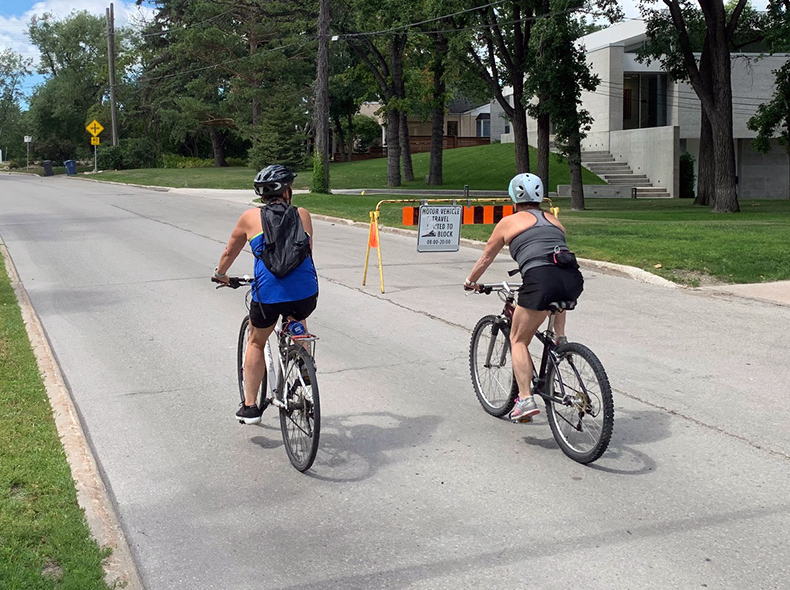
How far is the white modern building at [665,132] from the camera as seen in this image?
42.8 m

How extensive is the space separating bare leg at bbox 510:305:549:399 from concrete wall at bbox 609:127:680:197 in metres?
37.5

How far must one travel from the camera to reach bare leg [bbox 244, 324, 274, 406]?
6195mm

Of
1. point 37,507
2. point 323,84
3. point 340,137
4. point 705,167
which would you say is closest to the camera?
point 37,507

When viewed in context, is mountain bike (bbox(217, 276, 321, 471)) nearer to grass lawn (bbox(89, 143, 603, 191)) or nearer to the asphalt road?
the asphalt road

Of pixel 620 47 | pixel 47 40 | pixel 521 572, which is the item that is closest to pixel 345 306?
pixel 521 572

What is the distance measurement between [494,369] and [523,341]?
A: 2.36 ft

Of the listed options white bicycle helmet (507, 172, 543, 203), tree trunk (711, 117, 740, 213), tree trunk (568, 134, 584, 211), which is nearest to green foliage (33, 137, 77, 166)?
tree trunk (568, 134, 584, 211)

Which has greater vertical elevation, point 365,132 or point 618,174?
point 365,132

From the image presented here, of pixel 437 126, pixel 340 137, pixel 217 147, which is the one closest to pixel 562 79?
pixel 437 126

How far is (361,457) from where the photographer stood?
6.15 meters

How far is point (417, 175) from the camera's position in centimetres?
5125

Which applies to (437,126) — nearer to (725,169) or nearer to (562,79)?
(562,79)

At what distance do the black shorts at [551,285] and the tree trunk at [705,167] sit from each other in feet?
95.7

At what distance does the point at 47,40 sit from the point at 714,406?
8770 centimetres
